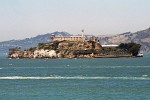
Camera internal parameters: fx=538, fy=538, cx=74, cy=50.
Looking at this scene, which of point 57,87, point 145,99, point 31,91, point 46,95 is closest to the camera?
point 145,99

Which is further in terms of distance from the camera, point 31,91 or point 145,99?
point 31,91

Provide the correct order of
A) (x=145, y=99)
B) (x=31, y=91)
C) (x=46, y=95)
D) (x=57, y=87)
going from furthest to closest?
(x=57, y=87)
(x=31, y=91)
(x=46, y=95)
(x=145, y=99)

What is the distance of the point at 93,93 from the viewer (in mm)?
70812

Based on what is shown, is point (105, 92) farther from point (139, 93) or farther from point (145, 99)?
point (145, 99)

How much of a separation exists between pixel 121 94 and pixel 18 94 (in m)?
13.4

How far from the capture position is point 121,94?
225ft

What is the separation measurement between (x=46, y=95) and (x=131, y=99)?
11.8m

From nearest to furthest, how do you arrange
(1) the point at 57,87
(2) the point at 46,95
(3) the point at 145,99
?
(3) the point at 145,99
(2) the point at 46,95
(1) the point at 57,87

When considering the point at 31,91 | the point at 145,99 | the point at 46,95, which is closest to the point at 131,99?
the point at 145,99

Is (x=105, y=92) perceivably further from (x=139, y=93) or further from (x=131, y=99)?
(x=131, y=99)

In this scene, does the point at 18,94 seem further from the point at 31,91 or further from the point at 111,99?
the point at 111,99

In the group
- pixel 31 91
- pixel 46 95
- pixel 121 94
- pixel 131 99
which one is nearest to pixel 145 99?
pixel 131 99

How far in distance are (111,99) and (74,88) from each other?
17.1 metres

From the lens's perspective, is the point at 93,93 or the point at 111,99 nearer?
the point at 111,99
